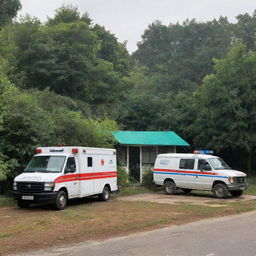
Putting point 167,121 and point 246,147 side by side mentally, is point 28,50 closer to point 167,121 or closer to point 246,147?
point 167,121

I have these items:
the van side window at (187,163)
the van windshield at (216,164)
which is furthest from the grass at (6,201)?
the van windshield at (216,164)

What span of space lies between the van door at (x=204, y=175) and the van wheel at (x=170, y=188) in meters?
1.52

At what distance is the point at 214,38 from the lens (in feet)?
179

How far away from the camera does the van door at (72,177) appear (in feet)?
47.4

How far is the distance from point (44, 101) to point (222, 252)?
16281 millimetres

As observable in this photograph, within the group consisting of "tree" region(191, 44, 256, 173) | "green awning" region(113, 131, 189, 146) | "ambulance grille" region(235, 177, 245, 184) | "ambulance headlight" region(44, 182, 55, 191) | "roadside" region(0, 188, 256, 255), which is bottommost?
"roadside" region(0, 188, 256, 255)

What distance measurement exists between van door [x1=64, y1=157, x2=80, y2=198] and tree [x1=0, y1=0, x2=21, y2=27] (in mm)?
23621

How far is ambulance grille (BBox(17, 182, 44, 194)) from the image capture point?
13.5 meters

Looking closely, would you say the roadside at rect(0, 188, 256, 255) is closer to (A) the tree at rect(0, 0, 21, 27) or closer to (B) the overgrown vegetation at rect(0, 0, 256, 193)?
(B) the overgrown vegetation at rect(0, 0, 256, 193)

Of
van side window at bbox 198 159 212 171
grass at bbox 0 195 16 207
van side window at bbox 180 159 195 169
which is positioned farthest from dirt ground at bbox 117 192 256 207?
grass at bbox 0 195 16 207

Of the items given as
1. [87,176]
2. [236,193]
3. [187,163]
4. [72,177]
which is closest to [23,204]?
[72,177]

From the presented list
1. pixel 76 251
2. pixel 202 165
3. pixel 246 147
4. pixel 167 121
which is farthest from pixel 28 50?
pixel 76 251

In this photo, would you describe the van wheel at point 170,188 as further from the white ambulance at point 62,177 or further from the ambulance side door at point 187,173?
the white ambulance at point 62,177

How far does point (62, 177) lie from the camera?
14.1m
